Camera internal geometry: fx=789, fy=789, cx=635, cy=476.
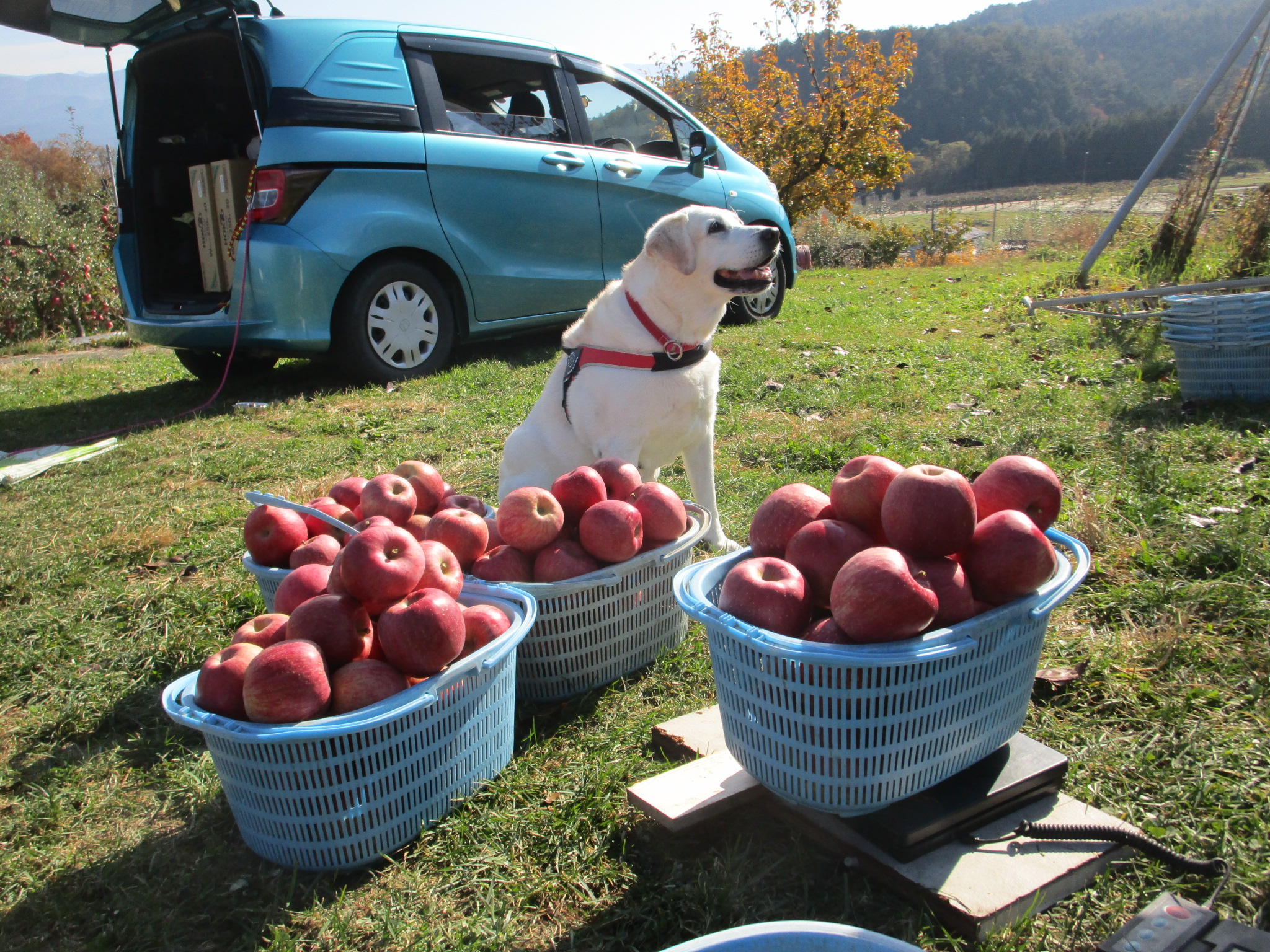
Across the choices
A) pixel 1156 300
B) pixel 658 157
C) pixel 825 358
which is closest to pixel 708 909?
pixel 825 358

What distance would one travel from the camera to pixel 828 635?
159 centimetres

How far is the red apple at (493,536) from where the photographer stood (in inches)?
99.0

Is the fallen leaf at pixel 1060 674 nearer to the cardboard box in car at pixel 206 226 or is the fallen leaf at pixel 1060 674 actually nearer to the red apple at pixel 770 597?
the red apple at pixel 770 597

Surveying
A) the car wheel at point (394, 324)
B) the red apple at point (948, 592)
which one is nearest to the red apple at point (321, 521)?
the red apple at point (948, 592)

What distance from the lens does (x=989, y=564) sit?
1657mm

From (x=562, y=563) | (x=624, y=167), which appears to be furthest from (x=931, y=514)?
(x=624, y=167)

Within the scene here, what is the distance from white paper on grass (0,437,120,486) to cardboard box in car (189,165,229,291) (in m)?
1.89

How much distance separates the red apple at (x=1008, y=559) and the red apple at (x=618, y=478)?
1.19 m

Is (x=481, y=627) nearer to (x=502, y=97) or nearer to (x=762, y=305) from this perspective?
(x=502, y=97)

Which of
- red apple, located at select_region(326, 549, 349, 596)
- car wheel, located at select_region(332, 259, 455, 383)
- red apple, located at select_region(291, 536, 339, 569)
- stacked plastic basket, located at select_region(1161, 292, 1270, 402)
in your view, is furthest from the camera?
car wheel, located at select_region(332, 259, 455, 383)

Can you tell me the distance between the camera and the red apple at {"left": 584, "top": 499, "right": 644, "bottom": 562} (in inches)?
93.3

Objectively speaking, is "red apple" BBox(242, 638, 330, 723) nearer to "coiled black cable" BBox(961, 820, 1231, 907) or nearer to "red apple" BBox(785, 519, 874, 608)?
"red apple" BBox(785, 519, 874, 608)

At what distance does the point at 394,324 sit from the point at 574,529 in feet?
14.1

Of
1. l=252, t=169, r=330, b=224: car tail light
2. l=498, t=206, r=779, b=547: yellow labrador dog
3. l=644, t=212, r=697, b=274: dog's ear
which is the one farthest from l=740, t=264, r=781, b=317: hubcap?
l=644, t=212, r=697, b=274: dog's ear
